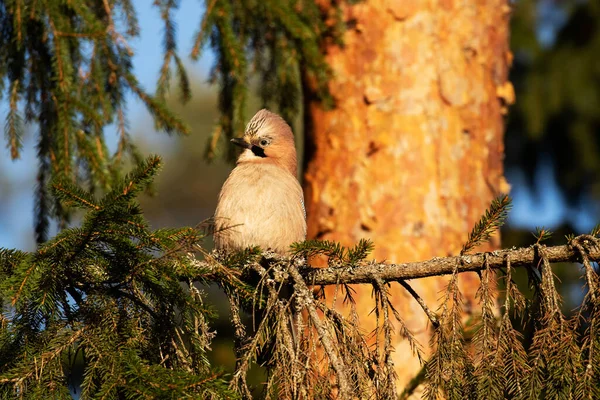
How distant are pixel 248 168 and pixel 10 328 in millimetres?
2485

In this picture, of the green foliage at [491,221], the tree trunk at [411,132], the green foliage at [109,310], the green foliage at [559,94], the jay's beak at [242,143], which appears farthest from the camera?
the green foliage at [559,94]

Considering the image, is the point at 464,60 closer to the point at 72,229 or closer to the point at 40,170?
the point at 40,170

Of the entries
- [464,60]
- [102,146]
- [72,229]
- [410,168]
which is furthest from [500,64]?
[72,229]

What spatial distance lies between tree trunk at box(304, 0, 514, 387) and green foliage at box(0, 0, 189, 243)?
1.34 meters

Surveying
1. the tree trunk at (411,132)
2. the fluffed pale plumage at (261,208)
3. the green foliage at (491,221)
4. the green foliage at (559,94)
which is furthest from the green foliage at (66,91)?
the green foliage at (559,94)

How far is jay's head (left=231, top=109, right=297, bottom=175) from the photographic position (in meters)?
4.95

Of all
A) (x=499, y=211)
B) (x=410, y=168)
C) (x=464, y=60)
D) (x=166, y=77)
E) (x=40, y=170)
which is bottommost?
(x=499, y=211)

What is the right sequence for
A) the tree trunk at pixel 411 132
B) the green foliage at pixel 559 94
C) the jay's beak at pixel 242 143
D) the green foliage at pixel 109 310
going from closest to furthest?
the green foliage at pixel 109 310 < the jay's beak at pixel 242 143 < the tree trunk at pixel 411 132 < the green foliage at pixel 559 94

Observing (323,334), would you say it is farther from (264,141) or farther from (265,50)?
(265,50)

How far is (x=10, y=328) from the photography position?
2260mm

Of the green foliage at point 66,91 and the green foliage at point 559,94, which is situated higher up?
the green foliage at point 559,94

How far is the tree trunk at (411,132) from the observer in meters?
5.01

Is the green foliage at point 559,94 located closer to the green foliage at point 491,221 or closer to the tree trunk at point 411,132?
the tree trunk at point 411,132

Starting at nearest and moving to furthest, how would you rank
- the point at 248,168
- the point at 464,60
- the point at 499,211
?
1. the point at 499,211
2. the point at 248,168
3. the point at 464,60
